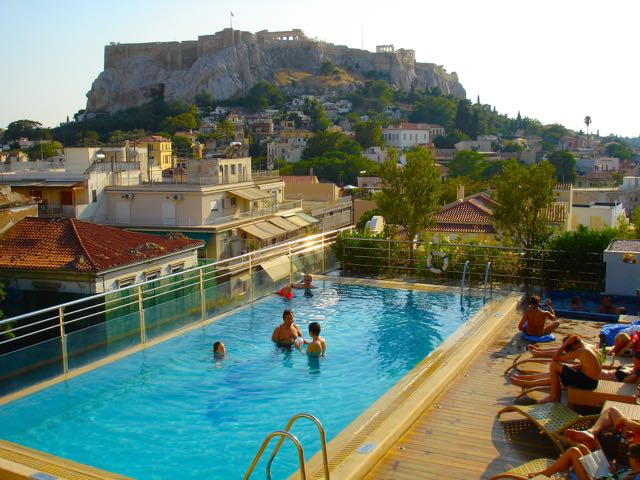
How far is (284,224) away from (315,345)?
33302 millimetres

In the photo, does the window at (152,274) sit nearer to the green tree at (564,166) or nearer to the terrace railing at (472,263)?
the terrace railing at (472,263)

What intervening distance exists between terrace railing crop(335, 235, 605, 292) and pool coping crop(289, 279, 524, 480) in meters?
2.69

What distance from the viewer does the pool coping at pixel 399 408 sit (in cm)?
566

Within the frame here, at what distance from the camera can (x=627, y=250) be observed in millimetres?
11797

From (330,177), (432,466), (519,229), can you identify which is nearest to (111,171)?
(519,229)

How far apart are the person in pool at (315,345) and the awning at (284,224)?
3198 centimetres

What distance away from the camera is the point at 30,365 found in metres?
7.79

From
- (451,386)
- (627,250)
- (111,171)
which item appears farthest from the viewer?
(111,171)

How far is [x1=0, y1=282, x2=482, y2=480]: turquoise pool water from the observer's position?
6844 millimetres

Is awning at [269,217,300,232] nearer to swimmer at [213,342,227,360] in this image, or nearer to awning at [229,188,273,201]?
awning at [229,188,273,201]

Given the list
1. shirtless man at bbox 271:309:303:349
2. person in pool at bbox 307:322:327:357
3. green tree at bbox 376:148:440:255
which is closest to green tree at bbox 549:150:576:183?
green tree at bbox 376:148:440:255

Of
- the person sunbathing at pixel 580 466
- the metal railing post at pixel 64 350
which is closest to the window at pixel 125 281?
the metal railing post at pixel 64 350

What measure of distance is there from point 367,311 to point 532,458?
22.3ft

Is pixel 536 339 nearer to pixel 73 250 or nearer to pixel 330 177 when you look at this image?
pixel 73 250
